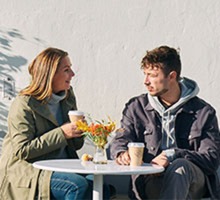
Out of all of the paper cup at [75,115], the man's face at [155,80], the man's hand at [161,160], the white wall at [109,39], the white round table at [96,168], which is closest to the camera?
the white round table at [96,168]

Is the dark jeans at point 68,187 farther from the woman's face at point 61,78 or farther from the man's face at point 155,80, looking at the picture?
the man's face at point 155,80

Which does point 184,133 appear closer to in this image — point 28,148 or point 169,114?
point 169,114

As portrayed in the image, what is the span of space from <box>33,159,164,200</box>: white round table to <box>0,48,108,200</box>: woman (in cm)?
17

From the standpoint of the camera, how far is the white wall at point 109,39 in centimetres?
584

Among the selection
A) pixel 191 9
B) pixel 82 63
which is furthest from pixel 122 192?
pixel 191 9

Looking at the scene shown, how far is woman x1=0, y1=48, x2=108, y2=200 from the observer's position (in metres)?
4.96

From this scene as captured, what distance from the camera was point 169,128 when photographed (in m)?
5.28

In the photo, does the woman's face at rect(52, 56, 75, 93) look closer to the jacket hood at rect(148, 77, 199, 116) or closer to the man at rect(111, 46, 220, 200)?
the man at rect(111, 46, 220, 200)

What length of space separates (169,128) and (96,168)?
918 millimetres

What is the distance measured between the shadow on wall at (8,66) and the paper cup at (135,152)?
1533 millimetres

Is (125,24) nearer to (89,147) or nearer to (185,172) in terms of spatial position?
(89,147)

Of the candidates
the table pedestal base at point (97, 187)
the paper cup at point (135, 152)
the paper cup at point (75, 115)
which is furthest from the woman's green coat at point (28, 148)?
the paper cup at point (135, 152)

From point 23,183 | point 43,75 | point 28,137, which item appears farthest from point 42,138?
point 43,75

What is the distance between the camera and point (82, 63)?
588 cm
